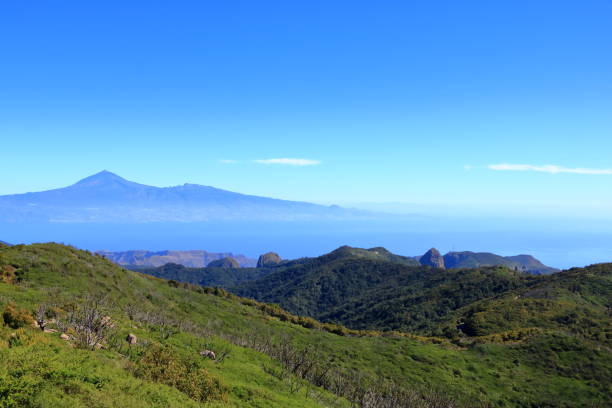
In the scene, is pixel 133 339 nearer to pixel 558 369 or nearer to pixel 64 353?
pixel 64 353

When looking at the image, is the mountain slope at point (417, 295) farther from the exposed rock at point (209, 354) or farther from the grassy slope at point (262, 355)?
the exposed rock at point (209, 354)

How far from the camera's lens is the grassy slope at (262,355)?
13.6m

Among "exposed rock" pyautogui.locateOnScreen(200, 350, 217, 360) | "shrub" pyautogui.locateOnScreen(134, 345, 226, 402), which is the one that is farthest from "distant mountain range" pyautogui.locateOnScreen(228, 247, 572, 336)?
"shrub" pyautogui.locateOnScreen(134, 345, 226, 402)

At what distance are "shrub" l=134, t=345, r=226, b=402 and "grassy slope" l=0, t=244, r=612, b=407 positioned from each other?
65 cm

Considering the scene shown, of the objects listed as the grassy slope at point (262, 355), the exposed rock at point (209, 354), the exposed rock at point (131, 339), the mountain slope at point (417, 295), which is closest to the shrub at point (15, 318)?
the grassy slope at point (262, 355)

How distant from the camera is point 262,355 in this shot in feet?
77.5

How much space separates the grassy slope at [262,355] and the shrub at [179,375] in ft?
2.12

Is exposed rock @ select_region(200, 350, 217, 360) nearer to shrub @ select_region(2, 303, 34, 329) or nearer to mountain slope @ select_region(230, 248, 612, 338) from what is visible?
shrub @ select_region(2, 303, 34, 329)

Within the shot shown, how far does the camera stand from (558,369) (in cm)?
3747

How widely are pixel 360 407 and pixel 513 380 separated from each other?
22853 mm

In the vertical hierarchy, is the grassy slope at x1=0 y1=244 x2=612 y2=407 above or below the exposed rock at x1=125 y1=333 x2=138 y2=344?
below

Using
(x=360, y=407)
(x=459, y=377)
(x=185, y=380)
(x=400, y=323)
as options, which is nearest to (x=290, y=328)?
(x=459, y=377)

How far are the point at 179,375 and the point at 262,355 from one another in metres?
10.4

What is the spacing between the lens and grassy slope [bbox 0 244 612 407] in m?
13.6
